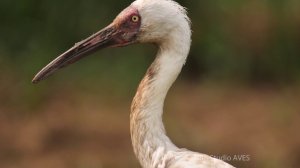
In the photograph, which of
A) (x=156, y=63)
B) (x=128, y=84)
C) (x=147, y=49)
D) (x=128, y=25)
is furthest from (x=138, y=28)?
(x=147, y=49)

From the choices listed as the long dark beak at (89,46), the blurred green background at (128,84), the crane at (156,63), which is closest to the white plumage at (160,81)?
the crane at (156,63)

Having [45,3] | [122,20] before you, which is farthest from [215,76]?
[122,20]

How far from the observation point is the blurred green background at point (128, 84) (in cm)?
914

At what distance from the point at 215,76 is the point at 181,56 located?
513 cm

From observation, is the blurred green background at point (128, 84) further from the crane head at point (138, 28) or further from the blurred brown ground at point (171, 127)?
the crane head at point (138, 28)

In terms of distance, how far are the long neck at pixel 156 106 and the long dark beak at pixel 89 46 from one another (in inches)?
10.8

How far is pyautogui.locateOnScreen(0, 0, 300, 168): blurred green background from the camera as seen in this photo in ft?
30.0

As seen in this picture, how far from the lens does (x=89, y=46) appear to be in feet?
16.0

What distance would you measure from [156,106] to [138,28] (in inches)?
17.5

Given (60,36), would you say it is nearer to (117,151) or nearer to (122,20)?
(117,151)

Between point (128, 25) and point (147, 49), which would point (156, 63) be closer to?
point (128, 25)

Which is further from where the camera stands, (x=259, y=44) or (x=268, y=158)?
(x=259, y=44)

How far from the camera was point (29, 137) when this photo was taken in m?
9.28

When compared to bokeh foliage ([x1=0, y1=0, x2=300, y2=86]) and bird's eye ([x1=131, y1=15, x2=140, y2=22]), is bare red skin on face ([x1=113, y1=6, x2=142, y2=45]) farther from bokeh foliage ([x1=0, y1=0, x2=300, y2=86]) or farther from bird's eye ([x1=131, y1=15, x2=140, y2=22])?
bokeh foliage ([x1=0, y1=0, x2=300, y2=86])
